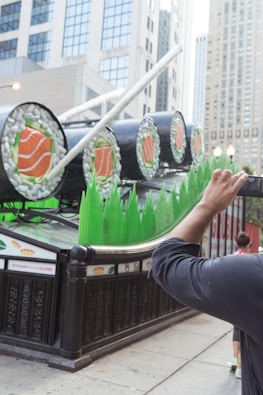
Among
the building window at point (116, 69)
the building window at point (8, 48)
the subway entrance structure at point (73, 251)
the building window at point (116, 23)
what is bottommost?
the subway entrance structure at point (73, 251)

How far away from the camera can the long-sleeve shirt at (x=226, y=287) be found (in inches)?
53.7

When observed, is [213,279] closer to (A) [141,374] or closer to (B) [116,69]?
(A) [141,374]

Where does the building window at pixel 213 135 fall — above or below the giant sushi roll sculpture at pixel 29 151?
above

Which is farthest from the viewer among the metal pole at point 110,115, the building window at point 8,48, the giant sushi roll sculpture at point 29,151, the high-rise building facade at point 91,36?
the building window at point 8,48

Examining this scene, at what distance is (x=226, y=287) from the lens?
1380 mm

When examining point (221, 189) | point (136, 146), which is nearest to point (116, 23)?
point (136, 146)

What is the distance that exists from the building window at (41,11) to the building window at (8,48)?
4.40 m

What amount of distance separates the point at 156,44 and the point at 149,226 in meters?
65.5

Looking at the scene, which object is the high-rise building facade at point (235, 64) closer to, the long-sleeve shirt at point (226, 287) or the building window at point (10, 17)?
the building window at point (10, 17)

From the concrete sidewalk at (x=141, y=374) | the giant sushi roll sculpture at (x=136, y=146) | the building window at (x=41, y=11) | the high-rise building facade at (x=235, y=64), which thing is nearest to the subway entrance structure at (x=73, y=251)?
the concrete sidewalk at (x=141, y=374)

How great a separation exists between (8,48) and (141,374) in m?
70.1

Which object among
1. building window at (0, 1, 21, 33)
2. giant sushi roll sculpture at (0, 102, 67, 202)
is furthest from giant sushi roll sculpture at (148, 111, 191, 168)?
building window at (0, 1, 21, 33)

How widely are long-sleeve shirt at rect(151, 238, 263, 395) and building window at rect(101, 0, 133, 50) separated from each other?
6544 cm

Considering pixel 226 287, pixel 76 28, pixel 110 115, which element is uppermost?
pixel 76 28
